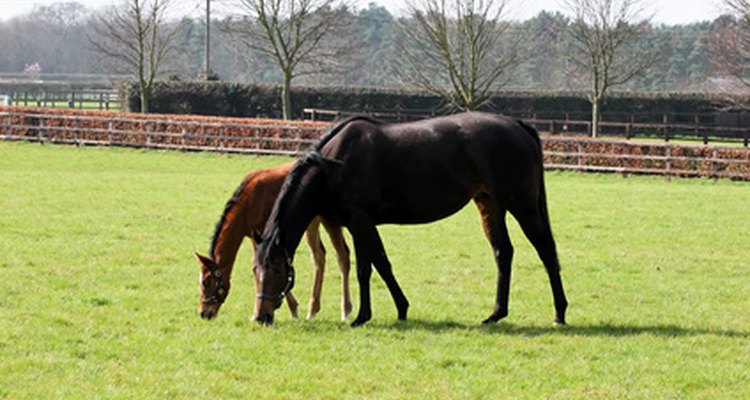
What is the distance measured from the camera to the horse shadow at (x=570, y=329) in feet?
29.0

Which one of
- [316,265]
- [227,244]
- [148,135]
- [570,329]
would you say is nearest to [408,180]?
[316,265]

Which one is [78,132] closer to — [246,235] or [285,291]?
[246,235]

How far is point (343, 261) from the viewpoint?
985cm

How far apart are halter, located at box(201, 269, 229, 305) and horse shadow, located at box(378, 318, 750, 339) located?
132 centimetres

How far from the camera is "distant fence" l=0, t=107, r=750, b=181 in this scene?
29438 mm

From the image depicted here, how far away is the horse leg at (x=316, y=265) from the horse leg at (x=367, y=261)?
0.62m

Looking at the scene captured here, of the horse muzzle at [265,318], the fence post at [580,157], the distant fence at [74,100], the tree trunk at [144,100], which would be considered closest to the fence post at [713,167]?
the fence post at [580,157]

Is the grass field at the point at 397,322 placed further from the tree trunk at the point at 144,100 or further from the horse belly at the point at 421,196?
the tree trunk at the point at 144,100

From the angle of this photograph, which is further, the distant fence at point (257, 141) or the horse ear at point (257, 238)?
the distant fence at point (257, 141)

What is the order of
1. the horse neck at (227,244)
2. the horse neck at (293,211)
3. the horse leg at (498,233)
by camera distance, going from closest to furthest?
the horse neck at (293,211)
the horse neck at (227,244)
the horse leg at (498,233)

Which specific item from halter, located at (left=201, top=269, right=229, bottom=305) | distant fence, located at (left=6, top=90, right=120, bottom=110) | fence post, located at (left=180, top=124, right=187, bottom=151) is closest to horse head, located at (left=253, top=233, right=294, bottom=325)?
halter, located at (left=201, top=269, right=229, bottom=305)

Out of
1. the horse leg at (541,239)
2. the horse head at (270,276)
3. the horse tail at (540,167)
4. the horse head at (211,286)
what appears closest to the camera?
the horse head at (270,276)

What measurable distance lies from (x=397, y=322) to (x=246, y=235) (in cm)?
147

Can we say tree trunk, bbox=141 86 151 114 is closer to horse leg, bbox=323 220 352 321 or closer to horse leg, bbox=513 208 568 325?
horse leg, bbox=323 220 352 321
